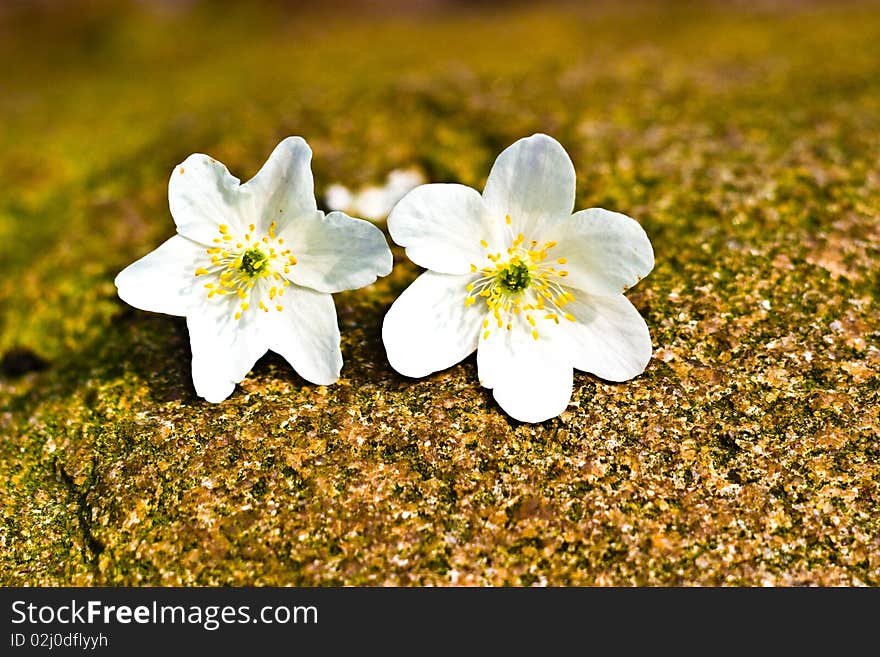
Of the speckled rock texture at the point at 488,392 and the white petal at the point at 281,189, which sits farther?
the white petal at the point at 281,189

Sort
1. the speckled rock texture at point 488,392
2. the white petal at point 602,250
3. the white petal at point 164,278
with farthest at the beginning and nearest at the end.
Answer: the white petal at point 164,278
the white petal at point 602,250
the speckled rock texture at point 488,392

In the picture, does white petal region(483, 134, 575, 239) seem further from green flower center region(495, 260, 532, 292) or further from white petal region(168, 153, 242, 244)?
white petal region(168, 153, 242, 244)

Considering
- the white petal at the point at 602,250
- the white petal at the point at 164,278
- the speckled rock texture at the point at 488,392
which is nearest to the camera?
the speckled rock texture at the point at 488,392

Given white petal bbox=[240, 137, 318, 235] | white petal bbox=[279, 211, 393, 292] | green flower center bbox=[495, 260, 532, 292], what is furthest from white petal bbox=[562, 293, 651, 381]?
white petal bbox=[240, 137, 318, 235]

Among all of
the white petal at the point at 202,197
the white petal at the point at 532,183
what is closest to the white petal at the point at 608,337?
the white petal at the point at 532,183

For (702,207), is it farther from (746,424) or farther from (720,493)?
(720,493)

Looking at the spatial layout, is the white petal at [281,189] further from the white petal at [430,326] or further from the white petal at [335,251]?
the white petal at [430,326]

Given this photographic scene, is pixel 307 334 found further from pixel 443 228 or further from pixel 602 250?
pixel 602 250

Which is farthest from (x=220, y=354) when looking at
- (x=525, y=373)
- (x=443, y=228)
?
(x=525, y=373)
